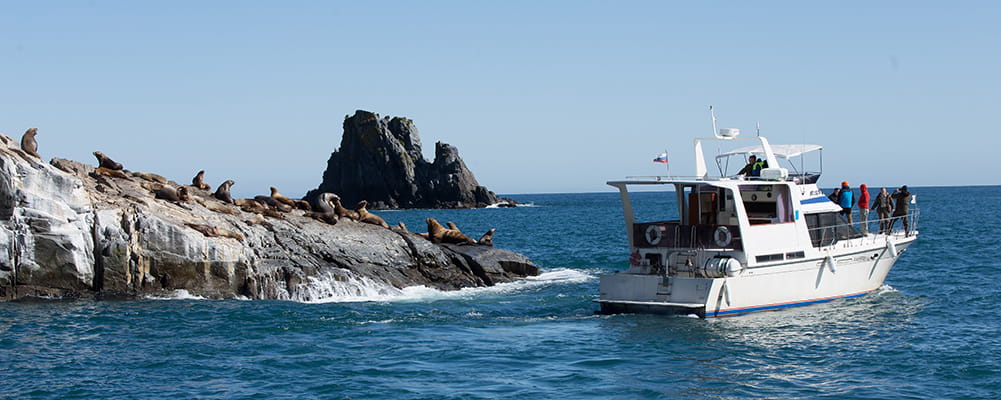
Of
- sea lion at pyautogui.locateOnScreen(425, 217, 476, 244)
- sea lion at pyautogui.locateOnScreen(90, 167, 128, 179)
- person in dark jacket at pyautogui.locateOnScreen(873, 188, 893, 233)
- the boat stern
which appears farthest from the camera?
sea lion at pyautogui.locateOnScreen(425, 217, 476, 244)

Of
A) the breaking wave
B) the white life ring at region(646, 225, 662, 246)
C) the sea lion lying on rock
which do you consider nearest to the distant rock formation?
the breaking wave

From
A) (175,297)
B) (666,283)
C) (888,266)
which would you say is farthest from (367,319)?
(888,266)

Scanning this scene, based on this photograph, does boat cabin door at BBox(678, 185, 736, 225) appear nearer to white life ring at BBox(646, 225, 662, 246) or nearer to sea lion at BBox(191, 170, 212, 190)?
white life ring at BBox(646, 225, 662, 246)

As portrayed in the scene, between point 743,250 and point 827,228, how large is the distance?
4.04 metres

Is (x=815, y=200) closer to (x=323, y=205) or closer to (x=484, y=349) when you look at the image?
(x=484, y=349)

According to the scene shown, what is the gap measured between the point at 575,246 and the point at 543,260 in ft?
30.4

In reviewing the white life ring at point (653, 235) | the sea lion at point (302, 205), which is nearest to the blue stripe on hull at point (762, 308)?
the white life ring at point (653, 235)

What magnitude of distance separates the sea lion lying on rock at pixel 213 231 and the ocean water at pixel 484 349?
2.08 metres

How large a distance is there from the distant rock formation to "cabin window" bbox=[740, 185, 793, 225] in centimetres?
9981

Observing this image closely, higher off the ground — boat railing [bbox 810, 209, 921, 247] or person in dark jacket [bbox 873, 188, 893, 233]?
person in dark jacket [bbox 873, 188, 893, 233]

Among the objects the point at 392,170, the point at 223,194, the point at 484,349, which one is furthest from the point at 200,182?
the point at 392,170

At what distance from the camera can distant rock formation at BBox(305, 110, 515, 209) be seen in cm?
12425

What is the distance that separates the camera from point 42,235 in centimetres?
2489

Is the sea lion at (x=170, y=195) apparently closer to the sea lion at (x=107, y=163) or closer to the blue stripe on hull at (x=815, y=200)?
the sea lion at (x=107, y=163)
